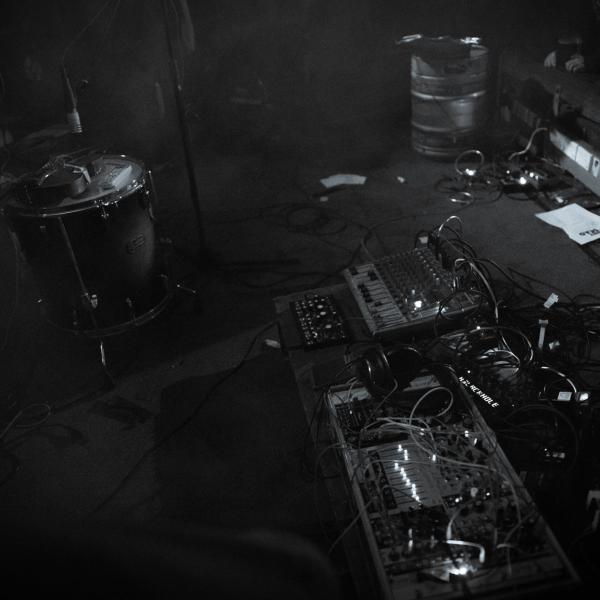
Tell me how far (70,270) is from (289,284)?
116cm

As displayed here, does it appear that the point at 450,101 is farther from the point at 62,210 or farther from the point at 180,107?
the point at 62,210

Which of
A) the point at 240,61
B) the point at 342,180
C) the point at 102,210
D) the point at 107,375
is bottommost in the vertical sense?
the point at 342,180

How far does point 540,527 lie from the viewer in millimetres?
1205

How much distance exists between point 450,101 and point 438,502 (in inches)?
145

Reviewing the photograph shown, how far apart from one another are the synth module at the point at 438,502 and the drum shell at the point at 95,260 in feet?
4.30

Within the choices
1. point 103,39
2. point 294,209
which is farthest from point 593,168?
point 103,39

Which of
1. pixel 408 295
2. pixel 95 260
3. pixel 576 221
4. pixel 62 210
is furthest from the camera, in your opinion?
pixel 576 221

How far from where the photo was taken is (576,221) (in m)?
3.22

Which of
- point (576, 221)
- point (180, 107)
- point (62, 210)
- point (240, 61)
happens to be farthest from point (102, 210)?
point (240, 61)

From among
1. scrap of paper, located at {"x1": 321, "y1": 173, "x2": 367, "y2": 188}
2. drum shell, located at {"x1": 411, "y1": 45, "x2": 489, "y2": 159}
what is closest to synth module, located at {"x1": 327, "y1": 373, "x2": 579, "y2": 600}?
scrap of paper, located at {"x1": 321, "y1": 173, "x2": 367, "y2": 188}

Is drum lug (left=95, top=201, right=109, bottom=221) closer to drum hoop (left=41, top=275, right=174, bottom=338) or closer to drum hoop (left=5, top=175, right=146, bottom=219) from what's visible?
drum hoop (left=5, top=175, right=146, bottom=219)

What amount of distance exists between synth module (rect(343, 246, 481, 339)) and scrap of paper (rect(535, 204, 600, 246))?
1333 mm

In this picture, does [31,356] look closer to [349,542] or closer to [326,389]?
[326,389]

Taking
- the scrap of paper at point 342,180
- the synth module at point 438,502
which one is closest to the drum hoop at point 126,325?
the synth module at point 438,502
